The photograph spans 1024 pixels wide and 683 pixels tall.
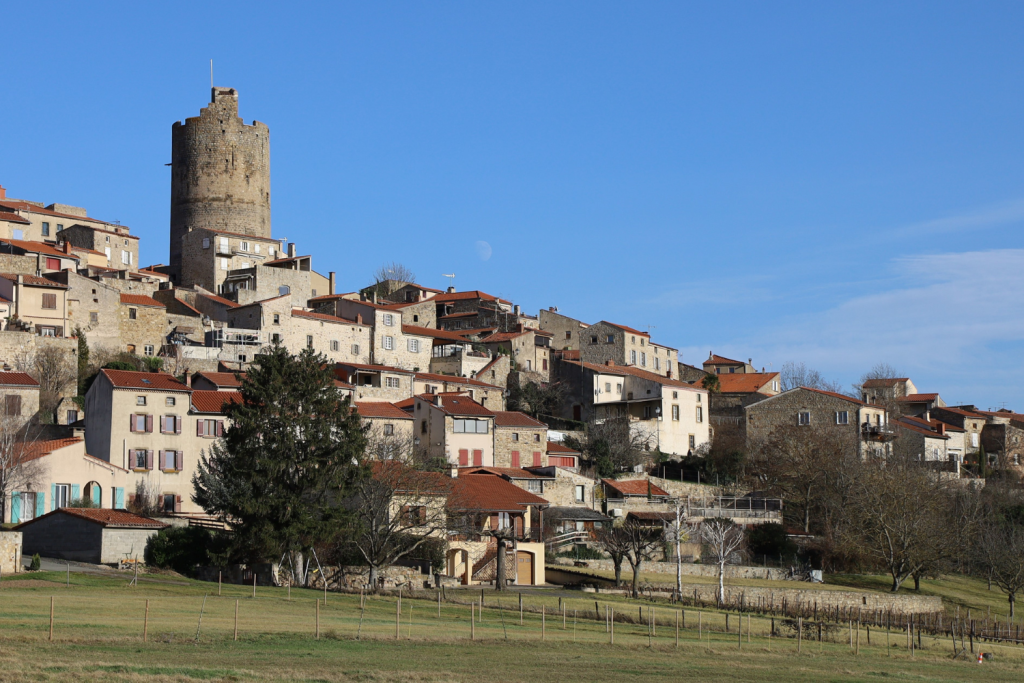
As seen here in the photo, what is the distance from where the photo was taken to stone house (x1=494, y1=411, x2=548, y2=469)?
2731 inches

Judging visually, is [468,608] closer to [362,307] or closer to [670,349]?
[362,307]

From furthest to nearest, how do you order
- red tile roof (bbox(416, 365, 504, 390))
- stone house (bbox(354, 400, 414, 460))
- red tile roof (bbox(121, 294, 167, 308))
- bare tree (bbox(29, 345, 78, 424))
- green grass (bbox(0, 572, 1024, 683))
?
red tile roof (bbox(416, 365, 504, 390))
red tile roof (bbox(121, 294, 167, 308))
bare tree (bbox(29, 345, 78, 424))
stone house (bbox(354, 400, 414, 460))
green grass (bbox(0, 572, 1024, 683))

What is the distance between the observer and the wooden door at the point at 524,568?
5156 cm

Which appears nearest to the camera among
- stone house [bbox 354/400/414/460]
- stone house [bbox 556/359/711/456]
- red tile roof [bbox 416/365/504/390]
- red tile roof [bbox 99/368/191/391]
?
red tile roof [bbox 99/368/191/391]

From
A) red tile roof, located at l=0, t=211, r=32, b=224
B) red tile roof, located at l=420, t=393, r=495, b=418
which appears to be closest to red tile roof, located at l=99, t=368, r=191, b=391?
red tile roof, located at l=420, t=393, r=495, b=418

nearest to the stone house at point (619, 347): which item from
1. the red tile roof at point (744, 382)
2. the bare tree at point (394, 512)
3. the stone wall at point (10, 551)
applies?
the red tile roof at point (744, 382)

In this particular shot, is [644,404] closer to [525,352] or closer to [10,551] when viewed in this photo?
[525,352]

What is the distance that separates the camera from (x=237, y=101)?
106m

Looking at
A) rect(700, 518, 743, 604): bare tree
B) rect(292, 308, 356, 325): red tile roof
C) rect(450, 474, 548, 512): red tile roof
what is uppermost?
rect(292, 308, 356, 325): red tile roof

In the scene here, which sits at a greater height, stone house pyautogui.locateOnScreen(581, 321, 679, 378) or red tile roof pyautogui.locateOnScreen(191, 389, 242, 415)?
stone house pyautogui.locateOnScreen(581, 321, 679, 378)

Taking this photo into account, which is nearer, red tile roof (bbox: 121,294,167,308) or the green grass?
the green grass

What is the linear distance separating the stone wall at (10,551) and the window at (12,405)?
19572mm

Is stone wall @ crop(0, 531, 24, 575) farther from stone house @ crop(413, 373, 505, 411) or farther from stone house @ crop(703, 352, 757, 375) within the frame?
stone house @ crop(703, 352, 757, 375)

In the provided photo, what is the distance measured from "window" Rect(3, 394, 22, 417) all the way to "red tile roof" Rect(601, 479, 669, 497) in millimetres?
30184
